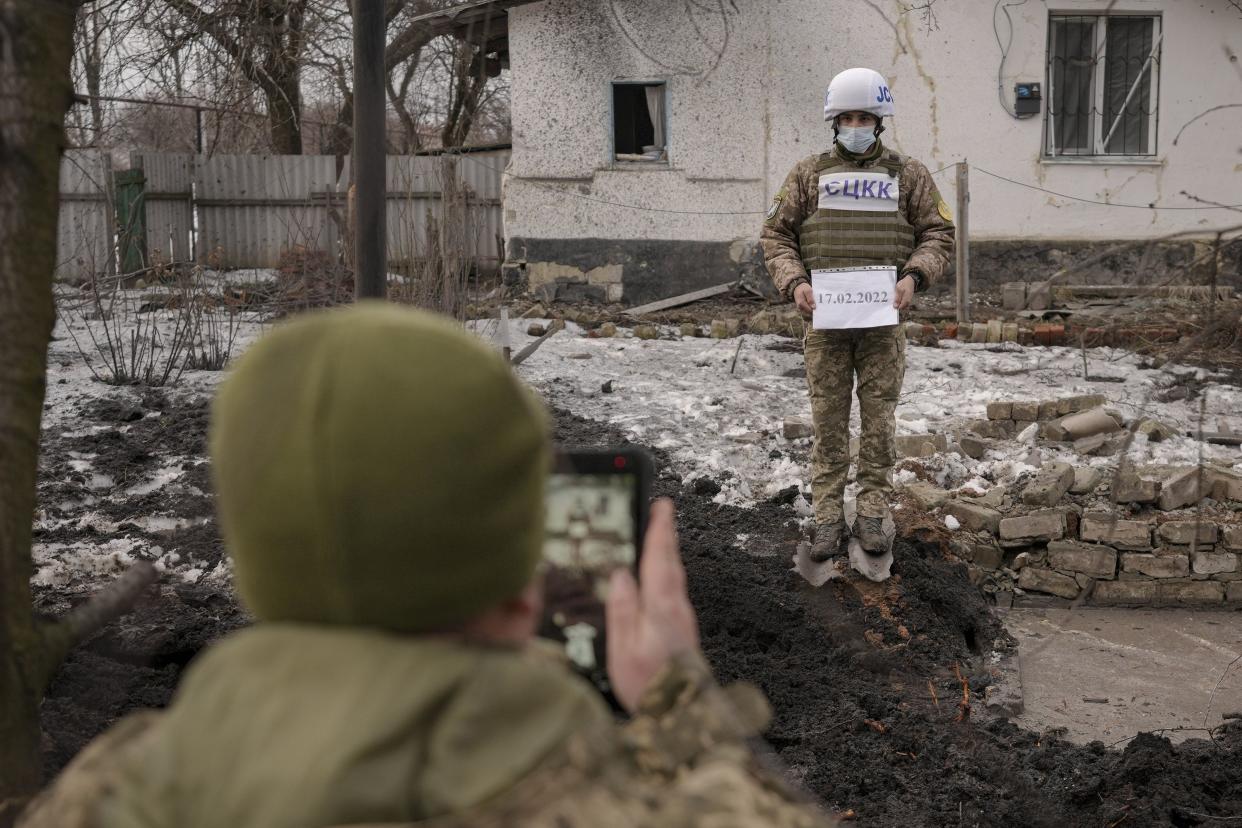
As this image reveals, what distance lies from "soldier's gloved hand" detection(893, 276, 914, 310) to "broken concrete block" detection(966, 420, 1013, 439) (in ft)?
8.60

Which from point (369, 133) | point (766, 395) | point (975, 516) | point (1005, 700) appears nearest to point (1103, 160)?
point (766, 395)

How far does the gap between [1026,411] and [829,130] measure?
6447 millimetres

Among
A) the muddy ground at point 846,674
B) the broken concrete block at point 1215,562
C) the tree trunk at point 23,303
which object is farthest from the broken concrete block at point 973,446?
the tree trunk at point 23,303

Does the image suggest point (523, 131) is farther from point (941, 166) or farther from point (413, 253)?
point (413, 253)

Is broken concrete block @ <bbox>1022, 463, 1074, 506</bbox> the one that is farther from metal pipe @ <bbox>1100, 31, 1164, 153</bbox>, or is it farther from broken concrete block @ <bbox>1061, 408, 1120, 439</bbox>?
metal pipe @ <bbox>1100, 31, 1164, 153</bbox>

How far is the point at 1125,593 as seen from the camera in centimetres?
645

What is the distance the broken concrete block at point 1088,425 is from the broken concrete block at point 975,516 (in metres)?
1.08

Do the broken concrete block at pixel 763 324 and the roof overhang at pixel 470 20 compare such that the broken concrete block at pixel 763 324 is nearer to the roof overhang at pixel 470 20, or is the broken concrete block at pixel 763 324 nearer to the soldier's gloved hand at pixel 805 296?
the roof overhang at pixel 470 20

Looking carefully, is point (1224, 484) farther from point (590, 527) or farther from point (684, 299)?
point (684, 299)

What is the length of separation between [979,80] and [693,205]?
10.8 feet

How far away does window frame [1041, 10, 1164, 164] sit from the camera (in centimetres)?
1307

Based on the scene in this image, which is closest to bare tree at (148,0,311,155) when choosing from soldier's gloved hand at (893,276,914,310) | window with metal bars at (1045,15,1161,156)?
soldier's gloved hand at (893,276,914,310)

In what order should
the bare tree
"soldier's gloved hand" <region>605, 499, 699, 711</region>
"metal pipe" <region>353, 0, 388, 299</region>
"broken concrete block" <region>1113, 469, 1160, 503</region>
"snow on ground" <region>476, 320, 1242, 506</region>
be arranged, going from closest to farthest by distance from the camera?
"soldier's gloved hand" <region>605, 499, 699, 711</region> < "metal pipe" <region>353, 0, 388, 299</region> < "broken concrete block" <region>1113, 469, 1160, 503</region> < "snow on ground" <region>476, 320, 1242, 506</region> < the bare tree

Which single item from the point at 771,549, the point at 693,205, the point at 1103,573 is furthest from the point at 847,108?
the point at 693,205
